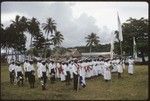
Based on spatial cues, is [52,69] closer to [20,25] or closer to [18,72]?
[18,72]

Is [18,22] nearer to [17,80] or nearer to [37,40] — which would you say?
[37,40]

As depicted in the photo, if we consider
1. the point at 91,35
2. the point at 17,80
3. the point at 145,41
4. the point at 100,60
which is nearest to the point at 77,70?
the point at 17,80

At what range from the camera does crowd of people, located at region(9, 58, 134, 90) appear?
21781 millimetres

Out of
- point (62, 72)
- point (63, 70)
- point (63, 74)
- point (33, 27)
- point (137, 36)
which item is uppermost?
point (33, 27)

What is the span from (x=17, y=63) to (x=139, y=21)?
41472 millimetres

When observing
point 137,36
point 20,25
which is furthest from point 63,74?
point 20,25

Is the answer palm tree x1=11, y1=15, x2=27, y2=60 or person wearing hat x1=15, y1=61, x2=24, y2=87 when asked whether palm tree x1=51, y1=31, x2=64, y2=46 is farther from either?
person wearing hat x1=15, y1=61, x2=24, y2=87

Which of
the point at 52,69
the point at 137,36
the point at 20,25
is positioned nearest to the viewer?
the point at 52,69

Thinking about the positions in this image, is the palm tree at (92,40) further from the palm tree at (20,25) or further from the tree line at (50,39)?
the palm tree at (20,25)

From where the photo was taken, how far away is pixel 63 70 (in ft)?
85.9

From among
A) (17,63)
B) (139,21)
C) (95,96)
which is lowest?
(95,96)

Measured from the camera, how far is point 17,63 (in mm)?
24391

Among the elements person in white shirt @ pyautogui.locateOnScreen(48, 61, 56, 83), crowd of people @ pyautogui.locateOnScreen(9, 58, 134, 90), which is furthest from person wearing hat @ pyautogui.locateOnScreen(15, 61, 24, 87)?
person in white shirt @ pyautogui.locateOnScreen(48, 61, 56, 83)

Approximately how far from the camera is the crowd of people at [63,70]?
21781 mm
